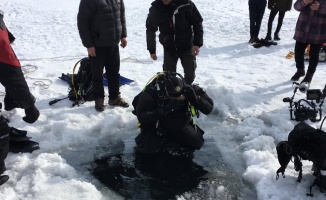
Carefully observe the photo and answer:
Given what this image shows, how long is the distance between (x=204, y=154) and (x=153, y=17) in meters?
1.91

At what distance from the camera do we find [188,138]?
4.04m

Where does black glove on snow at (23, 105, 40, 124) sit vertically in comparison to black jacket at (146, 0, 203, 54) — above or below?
below

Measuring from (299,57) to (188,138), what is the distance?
2.75 meters

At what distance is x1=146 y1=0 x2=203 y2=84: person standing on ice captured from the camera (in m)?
4.48

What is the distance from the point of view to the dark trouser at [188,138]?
13.3 ft

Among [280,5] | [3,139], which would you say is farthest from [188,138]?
[280,5]

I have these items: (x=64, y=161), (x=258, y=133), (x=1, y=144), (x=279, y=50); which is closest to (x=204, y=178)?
(x=258, y=133)

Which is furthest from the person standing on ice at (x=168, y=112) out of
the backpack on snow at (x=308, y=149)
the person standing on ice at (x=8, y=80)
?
the person standing on ice at (x=8, y=80)

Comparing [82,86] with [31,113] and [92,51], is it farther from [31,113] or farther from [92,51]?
[31,113]

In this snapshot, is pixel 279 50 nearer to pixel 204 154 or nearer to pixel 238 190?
pixel 204 154

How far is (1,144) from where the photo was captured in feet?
11.2

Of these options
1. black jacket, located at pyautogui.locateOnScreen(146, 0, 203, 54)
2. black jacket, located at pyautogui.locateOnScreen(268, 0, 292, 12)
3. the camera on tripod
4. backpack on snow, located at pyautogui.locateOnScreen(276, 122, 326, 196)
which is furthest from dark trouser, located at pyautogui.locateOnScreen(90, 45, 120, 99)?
black jacket, located at pyautogui.locateOnScreen(268, 0, 292, 12)

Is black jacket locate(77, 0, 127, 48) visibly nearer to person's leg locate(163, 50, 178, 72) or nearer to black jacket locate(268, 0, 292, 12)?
person's leg locate(163, 50, 178, 72)

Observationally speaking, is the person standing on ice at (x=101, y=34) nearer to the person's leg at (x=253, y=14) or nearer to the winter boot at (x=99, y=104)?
the winter boot at (x=99, y=104)
